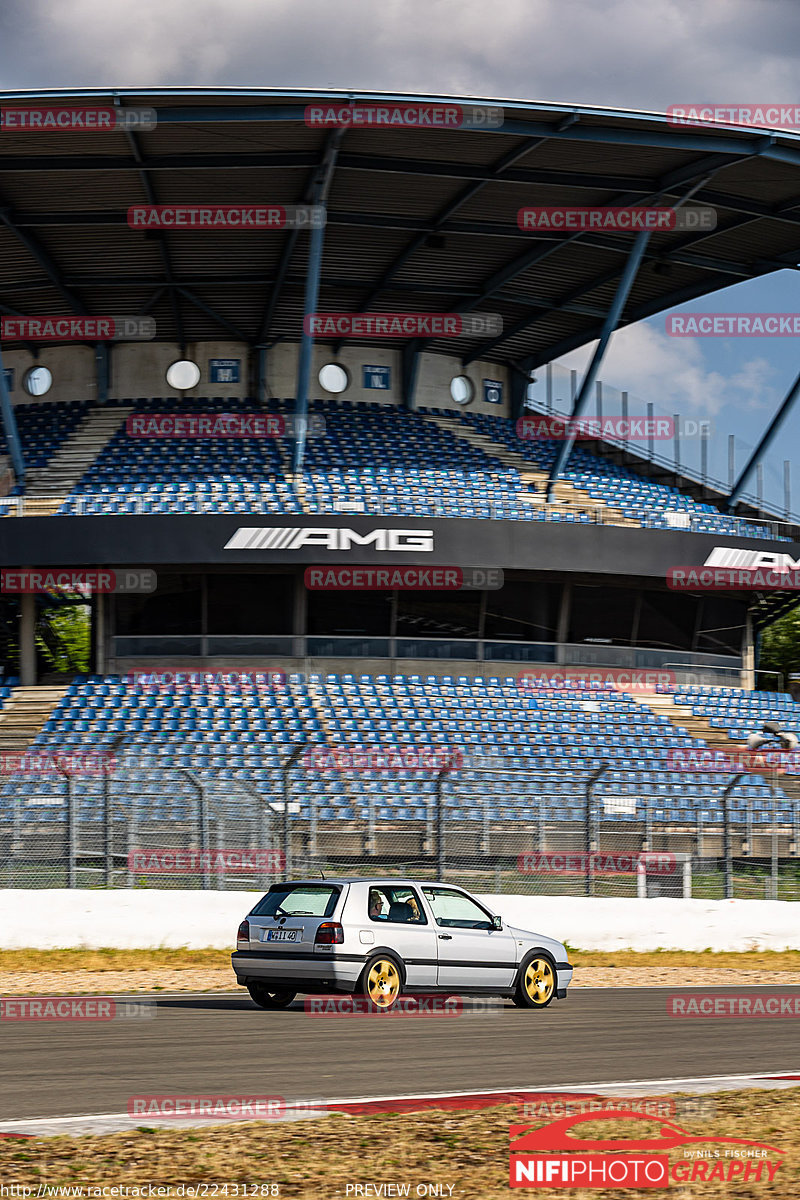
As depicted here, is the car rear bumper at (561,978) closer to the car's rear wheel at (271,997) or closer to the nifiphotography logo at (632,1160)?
the car's rear wheel at (271,997)

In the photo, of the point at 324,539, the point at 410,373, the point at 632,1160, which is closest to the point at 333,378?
the point at 410,373

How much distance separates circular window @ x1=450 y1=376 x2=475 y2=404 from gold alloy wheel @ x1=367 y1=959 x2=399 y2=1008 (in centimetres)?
3311

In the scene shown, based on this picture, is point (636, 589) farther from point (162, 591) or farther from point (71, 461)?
point (71, 461)

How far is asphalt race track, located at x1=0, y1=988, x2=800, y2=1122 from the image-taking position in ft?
28.9

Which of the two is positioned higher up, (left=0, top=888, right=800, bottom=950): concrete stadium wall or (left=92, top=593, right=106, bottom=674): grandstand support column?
(left=92, top=593, right=106, bottom=674): grandstand support column

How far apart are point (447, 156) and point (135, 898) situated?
64.4ft

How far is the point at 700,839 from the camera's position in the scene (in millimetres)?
22172

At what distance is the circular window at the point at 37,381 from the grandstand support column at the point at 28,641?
10.7 meters

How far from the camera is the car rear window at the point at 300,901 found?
523 inches

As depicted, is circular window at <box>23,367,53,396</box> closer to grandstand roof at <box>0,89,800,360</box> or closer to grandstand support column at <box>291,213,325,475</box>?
grandstand roof at <box>0,89,800,360</box>

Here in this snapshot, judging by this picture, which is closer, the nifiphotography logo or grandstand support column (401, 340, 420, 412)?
the nifiphotography logo

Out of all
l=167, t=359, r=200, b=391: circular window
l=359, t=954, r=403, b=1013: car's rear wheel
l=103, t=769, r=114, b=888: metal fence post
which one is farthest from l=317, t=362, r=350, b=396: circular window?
l=359, t=954, r=403, b=1013: car's rear wheel

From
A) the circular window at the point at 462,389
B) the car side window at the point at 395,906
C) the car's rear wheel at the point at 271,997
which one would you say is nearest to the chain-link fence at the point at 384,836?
the car's rear wheel at the point at 271,997

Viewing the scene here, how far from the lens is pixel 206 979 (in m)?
16.7
